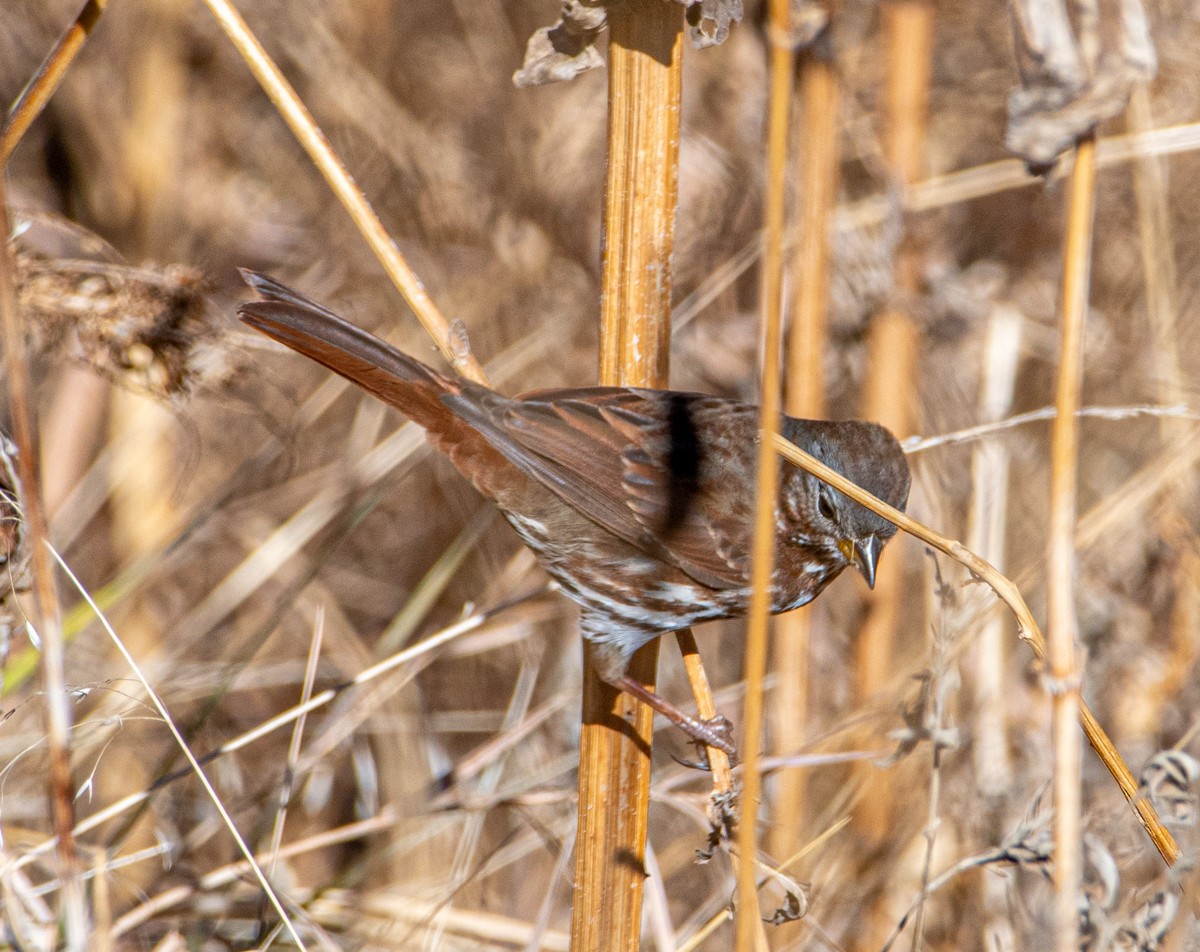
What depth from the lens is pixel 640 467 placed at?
2820 mm

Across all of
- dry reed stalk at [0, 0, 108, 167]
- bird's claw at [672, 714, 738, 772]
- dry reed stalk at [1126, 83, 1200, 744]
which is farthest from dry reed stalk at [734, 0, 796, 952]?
dry reed stalk at [1126, 83, 1200, 744]

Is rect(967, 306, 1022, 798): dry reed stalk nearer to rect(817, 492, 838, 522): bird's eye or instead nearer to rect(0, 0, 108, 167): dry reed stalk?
rect(817, 492, 838, 522): bird's eye

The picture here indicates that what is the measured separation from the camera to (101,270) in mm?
2195

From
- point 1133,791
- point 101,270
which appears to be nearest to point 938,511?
point 1133,791

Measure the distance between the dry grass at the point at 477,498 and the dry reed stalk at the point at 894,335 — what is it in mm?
66

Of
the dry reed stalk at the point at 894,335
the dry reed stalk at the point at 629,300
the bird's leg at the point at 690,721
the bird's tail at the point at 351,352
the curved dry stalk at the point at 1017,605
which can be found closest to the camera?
the curved dry stalk at the point at 1017,605

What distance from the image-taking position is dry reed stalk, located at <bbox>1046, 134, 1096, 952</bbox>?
1.34m

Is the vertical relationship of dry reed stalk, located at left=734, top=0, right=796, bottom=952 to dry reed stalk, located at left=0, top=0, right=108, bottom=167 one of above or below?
below

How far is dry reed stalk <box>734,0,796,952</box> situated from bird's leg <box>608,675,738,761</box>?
0.71 m

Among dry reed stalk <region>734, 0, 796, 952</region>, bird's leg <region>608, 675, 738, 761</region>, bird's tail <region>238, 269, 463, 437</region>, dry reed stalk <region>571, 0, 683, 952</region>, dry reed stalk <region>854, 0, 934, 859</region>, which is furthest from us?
dry reed stalk <region>854, 0, 934, 859</region>

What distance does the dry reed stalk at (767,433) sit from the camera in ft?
4.30

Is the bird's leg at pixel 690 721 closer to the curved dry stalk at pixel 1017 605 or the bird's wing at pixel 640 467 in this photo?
the bird's wing at pixel 640 467

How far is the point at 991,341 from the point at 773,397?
2540 millimetres

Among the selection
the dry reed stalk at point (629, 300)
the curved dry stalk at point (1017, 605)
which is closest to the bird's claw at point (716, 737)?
the dry reed stalk at point (629, 300)
